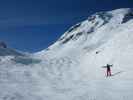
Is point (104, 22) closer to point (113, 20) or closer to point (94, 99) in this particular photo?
point (113, 20)

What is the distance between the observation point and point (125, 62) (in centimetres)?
2941

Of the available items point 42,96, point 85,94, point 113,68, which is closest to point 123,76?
point 113,68

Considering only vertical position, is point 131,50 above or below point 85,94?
above

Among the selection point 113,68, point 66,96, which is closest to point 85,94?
point 66,96

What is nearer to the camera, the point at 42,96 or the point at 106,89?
the point at 42,96

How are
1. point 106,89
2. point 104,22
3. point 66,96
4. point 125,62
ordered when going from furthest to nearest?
1. point 104,22
2. point 125,62
3. point 106,89
4. point 66,96

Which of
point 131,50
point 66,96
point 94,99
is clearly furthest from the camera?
point 131,50

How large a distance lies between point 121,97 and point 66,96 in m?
3.57

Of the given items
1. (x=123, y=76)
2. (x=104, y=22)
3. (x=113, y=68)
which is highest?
(x=104, y=22)

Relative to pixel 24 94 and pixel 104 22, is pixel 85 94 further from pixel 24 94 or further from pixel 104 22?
pixel 104 22

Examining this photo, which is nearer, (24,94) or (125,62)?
(24,94)

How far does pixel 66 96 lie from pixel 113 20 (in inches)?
6206

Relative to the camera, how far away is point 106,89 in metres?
17.6

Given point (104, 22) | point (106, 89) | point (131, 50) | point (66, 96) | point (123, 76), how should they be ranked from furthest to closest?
point (104, 22) → point (131, 50) → point (123, 76) → point (106, 89) → point (66, 96)
